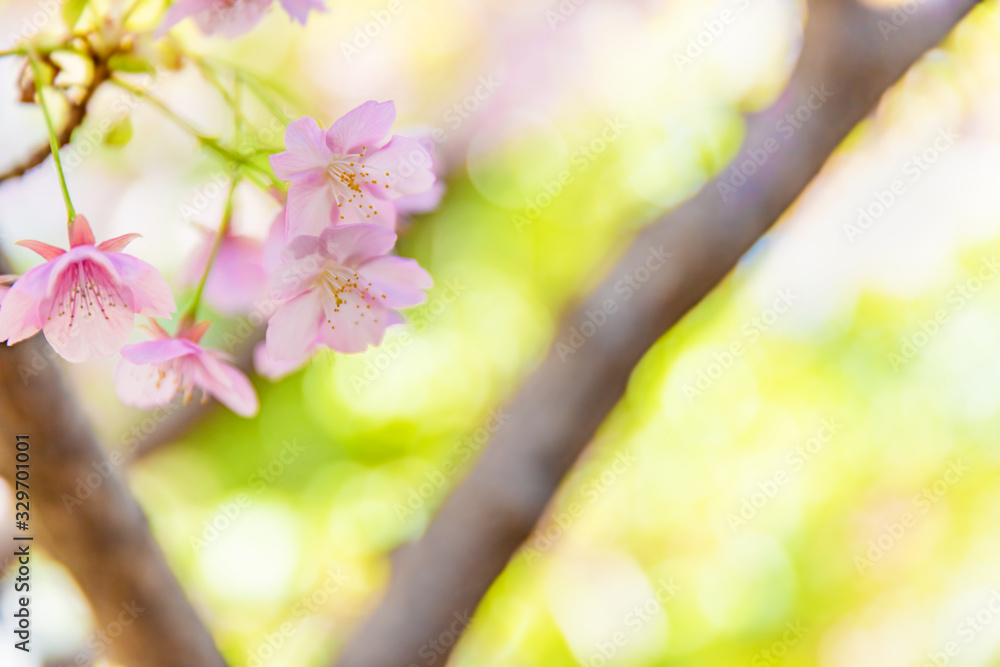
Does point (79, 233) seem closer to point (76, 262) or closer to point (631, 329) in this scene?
point (76, 262)

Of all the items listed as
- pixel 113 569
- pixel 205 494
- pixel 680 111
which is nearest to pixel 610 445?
pixel 680 111

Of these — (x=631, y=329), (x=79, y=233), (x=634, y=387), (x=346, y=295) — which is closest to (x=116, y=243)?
(x=79, y=233)

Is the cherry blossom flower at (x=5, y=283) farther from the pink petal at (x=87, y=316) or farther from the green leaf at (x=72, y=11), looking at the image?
the green leaf at (x=72, y=11)

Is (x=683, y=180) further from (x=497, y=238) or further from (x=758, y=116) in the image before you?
(x=758, y=116)

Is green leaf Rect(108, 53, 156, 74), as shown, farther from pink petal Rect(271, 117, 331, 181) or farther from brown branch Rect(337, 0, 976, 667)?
brown branch Rect(337, 0, 976, 667)

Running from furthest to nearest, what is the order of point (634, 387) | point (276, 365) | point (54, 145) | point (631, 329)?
point (634, 387)
point (631, 329)
point (276, 365)
point (54, 145)
